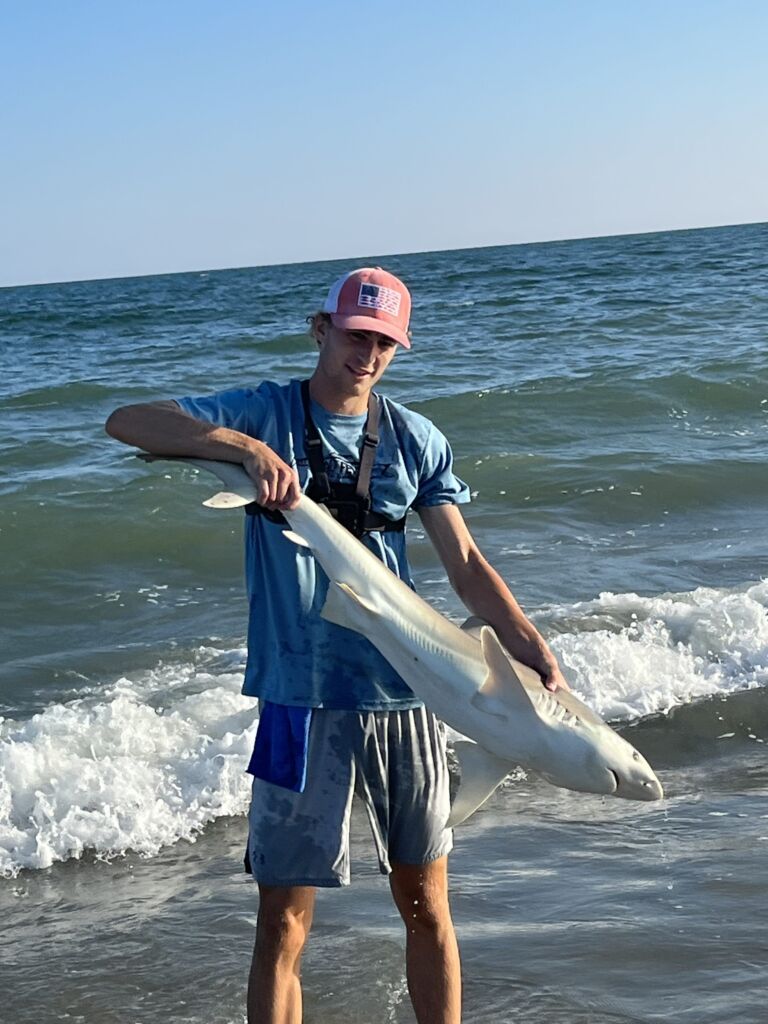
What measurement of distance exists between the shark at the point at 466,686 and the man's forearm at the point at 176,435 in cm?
3

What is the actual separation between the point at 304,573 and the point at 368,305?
795 millimetres

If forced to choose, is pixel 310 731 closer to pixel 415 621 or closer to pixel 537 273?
pixel 415 621

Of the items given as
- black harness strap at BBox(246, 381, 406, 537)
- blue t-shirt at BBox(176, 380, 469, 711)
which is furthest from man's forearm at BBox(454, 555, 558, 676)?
black harness strap at BBox(246, 381, 406, 537)

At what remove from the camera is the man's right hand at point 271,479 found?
3541 mm

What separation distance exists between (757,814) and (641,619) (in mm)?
3274

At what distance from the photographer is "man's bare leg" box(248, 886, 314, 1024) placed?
12.7 ft

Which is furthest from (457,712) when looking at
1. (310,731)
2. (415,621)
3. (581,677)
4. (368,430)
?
(581,677)

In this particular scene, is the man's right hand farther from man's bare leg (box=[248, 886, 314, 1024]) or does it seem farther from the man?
man's bare leg (box=[248, 886, 314, 1024])

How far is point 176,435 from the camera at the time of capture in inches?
143

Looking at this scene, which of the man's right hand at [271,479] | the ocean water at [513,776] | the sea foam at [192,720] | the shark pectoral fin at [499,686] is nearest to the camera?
the shark pectoral fin at [499,686]

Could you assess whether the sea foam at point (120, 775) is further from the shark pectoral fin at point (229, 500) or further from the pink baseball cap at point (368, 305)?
the pink baseball cap at point (368, 305)

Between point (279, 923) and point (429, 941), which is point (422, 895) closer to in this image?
point (429, 941)

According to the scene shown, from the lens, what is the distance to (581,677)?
27.8 ft

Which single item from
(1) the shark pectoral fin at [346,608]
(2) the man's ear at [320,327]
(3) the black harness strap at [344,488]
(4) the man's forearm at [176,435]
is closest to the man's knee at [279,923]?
(1) the shark pectoral fin at [346,608]
